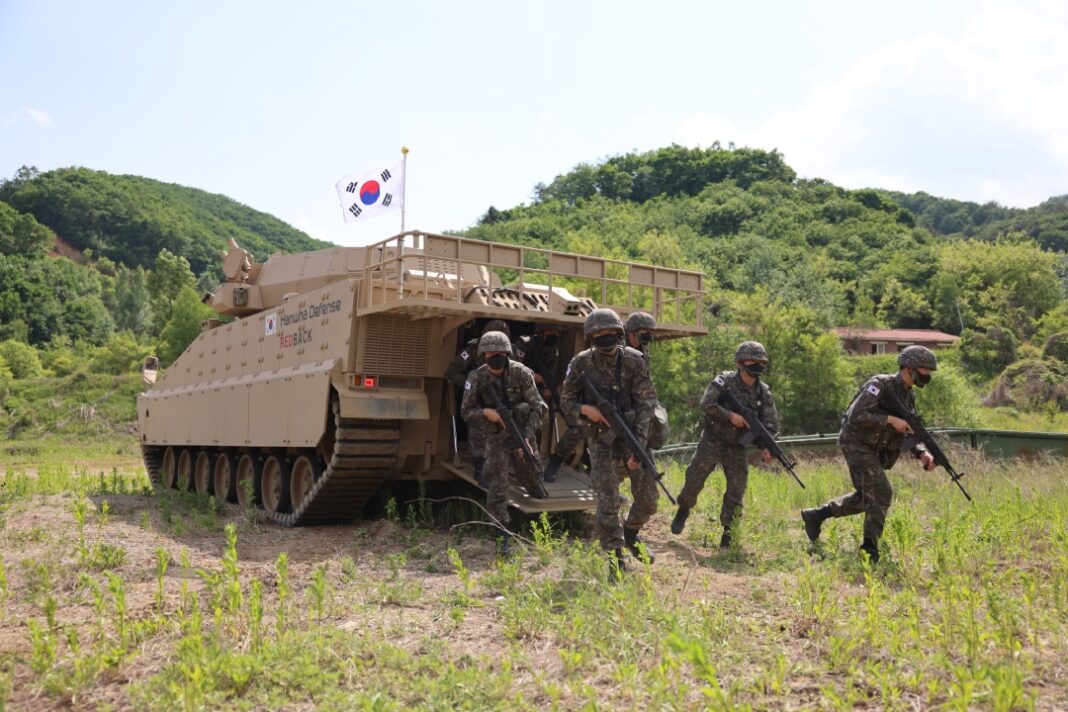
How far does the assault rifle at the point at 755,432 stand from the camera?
7.90 metres

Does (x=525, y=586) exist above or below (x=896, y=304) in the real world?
below

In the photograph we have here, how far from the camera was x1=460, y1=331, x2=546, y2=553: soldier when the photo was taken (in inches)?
311

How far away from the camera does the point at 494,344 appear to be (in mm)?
7863

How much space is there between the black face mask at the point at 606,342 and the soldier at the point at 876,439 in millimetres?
1891

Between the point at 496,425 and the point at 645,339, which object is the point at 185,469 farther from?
the point at 645,339

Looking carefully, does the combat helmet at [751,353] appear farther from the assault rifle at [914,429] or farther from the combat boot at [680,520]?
the combat boot at [680,520]

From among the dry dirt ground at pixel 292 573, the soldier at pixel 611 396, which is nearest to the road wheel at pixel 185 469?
the dry dirt ground at pixel 292 573

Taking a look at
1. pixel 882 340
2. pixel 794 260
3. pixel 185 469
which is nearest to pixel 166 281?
pixel 882 340

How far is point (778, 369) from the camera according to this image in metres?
37.5

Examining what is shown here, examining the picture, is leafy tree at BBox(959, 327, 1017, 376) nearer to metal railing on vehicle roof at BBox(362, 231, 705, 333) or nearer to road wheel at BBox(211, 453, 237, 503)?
metal railing on vehicle roof at BBox(362, 231, 705, 333)

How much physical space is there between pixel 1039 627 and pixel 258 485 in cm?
847

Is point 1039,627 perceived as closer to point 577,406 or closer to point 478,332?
point 577,406

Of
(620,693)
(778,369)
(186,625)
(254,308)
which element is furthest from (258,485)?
(778,369)

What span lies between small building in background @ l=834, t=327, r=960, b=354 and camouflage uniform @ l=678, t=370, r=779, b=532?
4506cm
